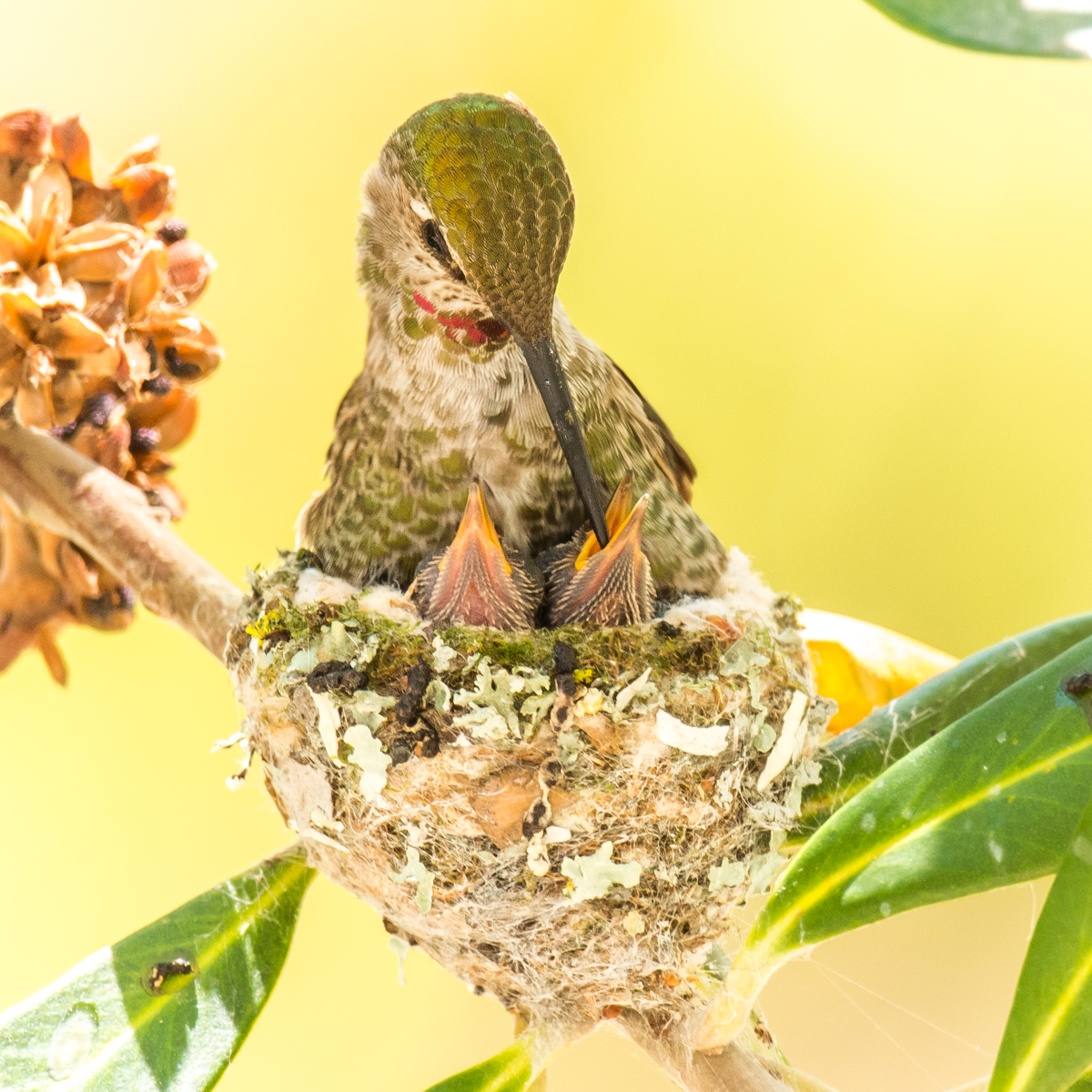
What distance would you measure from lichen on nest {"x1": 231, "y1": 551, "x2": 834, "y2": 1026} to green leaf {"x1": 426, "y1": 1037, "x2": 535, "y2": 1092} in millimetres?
87

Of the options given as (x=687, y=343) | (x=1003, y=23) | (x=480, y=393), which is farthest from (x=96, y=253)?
(x=687, y=343)

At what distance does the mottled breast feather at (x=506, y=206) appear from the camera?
1.22 meters

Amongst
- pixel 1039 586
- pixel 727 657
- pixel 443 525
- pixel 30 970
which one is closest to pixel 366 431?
pixel 443 525

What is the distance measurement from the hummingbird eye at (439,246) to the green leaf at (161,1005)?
2.38 ft

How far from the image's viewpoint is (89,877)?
2.60 m

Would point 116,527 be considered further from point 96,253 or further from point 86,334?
point 96,253

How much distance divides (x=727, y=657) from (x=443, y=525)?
0.44 meters

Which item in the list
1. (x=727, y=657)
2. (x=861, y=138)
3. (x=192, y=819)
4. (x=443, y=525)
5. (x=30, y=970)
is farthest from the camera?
(x=861, y=138)

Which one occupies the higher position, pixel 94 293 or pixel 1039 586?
pixel 94 293

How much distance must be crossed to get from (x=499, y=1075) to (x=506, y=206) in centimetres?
89

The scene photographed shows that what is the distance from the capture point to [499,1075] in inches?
43.0

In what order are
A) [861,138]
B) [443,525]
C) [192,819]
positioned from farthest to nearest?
1. [861,138]
2. [192,819]
3. [443,525]

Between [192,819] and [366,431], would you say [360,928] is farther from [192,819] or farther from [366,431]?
[366,431]

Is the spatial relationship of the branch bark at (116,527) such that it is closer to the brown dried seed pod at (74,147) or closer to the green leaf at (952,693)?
the brown dried seed pod at (74,147)
